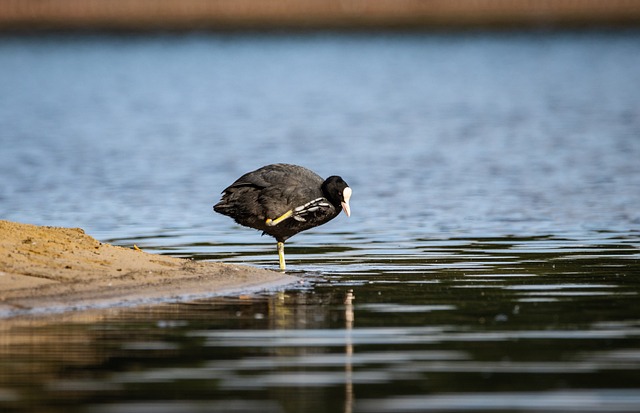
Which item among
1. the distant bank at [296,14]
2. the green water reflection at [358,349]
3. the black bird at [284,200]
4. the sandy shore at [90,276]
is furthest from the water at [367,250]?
the distant bank at [296,14]

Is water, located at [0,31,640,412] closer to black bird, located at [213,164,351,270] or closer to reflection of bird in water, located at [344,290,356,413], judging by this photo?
reflection of bird in water, located at [344,290,356,413]

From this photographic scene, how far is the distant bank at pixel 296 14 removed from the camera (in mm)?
119000

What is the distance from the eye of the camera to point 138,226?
22.3 metres

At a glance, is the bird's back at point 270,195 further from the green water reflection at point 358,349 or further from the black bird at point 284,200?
the green water reflection at point 358,349

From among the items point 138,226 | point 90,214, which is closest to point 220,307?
point 138,226

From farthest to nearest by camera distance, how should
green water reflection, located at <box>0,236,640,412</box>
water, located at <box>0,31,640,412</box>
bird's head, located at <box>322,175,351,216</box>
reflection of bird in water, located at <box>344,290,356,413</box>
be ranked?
bird's head, located at <box>322,175,351,216</box>, water, located at <box>0,31,640,412</box>, green water reflection, located at <box>0,236,640,412</box>, reflection of bird in water, located at <box>344,290,356,413</box>

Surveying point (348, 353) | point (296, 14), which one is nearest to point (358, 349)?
point (348, 353)

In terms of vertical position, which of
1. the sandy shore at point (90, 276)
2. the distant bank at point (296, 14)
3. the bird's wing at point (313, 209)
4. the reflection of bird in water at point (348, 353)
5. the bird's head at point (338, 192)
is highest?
the distant bank at point (296, 14)

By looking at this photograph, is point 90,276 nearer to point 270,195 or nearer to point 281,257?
point 270,195

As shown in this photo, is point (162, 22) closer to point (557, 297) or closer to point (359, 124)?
point (359, 124)

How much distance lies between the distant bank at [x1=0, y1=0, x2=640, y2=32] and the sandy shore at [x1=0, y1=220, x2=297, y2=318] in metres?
103

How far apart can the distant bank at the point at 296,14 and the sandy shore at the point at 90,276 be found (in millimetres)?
102521

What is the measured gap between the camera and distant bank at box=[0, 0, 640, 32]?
11900cm

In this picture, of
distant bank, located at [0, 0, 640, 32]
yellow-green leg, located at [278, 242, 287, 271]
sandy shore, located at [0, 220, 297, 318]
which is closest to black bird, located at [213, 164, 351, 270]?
yellow-green leg, located at [278, 242, 287, 271]
